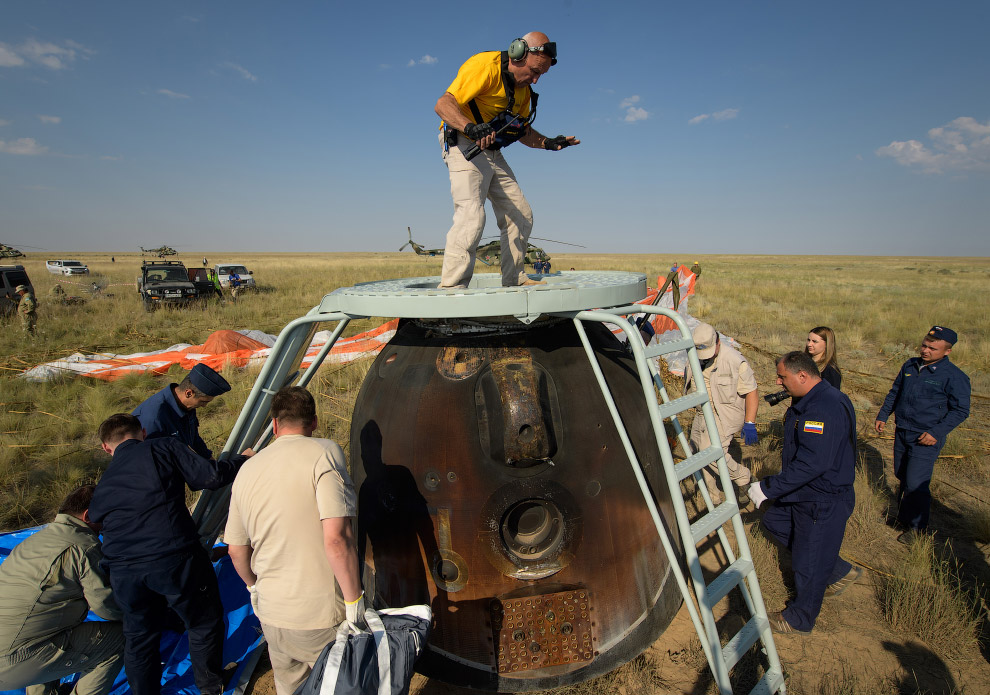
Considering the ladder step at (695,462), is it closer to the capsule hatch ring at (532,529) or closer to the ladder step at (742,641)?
the capsule hatch ring at (532,529)

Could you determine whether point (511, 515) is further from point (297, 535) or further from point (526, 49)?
point (526, 49)

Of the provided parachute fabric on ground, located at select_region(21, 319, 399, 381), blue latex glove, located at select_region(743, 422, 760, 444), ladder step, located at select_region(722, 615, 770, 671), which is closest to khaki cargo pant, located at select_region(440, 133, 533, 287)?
ladder step, located at select_region(722, 615, 770, 671)

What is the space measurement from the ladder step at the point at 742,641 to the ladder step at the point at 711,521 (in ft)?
2.08

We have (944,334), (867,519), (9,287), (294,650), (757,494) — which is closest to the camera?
(294,650)

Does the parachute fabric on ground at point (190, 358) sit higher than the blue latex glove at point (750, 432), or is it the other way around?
the blue latex glove at point (750, 432)

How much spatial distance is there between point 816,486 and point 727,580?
1230mm

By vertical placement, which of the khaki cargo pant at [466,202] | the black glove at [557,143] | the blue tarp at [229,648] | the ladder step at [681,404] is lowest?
the blue tarp at [229,648]

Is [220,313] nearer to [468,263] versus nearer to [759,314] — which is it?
[468,263]

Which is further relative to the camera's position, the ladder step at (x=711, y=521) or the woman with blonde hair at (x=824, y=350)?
the woman with blonde hair at (x=824, y=350)

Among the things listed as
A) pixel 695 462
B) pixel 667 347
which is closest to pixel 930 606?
pixel 695 462

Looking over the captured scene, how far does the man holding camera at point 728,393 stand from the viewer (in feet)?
16.5

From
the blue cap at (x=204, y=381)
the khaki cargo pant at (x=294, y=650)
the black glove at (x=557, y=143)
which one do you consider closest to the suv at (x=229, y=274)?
the blue cap at (x=204, y=381)

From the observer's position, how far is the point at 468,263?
3314mm

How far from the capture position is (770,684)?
116 inches
